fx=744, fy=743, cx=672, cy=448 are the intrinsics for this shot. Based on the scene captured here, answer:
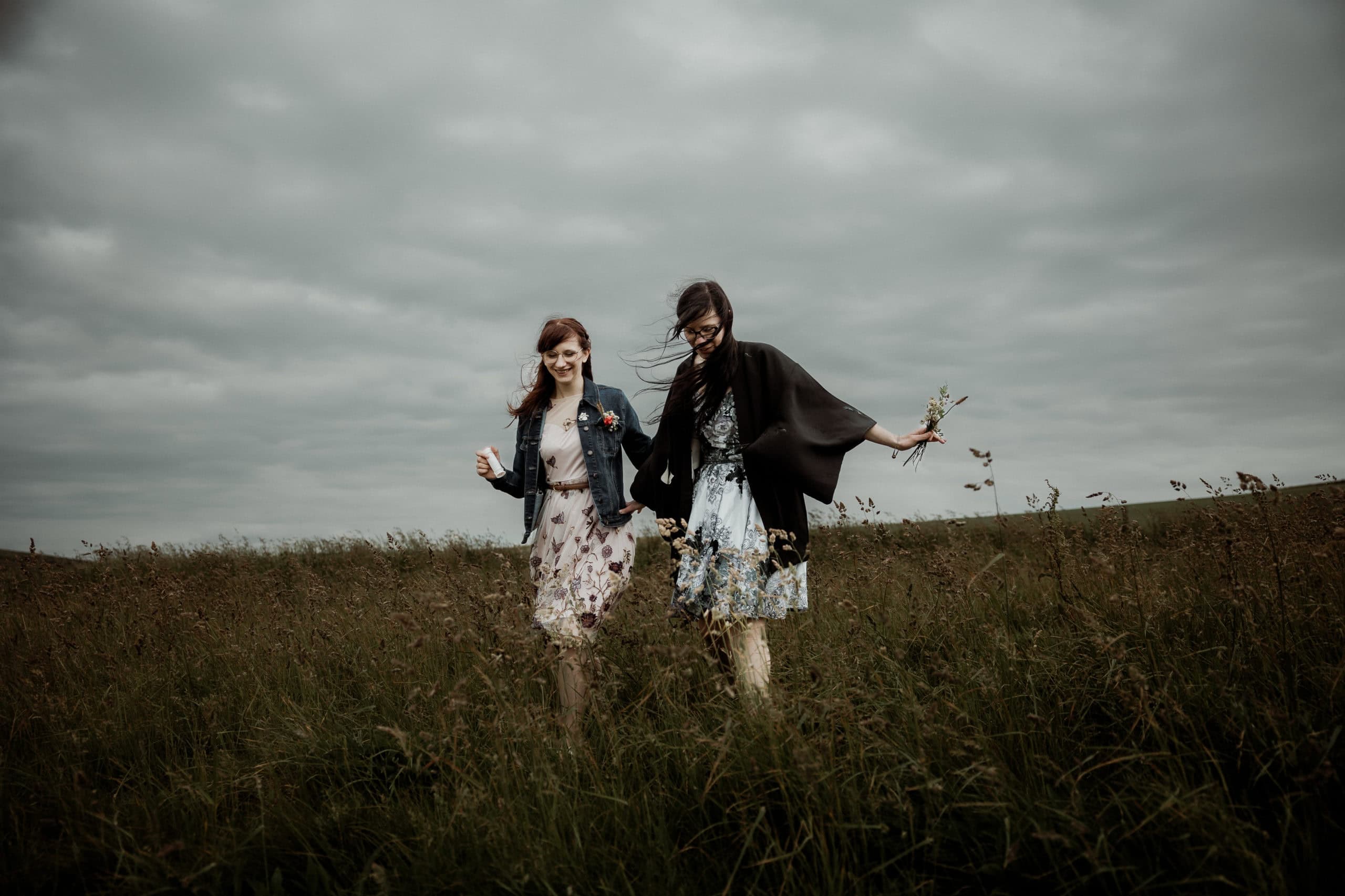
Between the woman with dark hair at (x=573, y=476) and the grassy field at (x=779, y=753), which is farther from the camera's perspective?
the woman with dark hair at (x=573, y=476)

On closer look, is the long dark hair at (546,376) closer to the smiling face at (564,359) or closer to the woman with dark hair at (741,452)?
the smiling face at (564,359)

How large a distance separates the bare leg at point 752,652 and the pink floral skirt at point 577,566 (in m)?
0.69

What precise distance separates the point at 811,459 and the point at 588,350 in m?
1.80

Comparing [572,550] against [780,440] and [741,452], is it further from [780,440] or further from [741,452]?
[780,440]

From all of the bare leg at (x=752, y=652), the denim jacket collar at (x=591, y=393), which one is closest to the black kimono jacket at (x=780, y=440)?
the bare leg at (x=752, y=652)

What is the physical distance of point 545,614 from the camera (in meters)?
4.05

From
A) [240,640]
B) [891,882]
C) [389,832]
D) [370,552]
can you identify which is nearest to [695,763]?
[891,882]

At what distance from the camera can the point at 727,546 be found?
3631 millimetres

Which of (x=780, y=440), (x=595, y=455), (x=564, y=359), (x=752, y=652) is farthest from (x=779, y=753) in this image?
(x=564, y=359)

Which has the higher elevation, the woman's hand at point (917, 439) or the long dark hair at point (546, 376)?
the long dark hair at point (546, 376)

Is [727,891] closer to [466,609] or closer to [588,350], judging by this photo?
[466,609]

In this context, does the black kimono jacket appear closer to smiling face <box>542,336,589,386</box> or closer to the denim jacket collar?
the denim jacket collar

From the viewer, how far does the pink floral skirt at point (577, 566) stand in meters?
3.95

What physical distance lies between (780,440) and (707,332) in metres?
0.70
